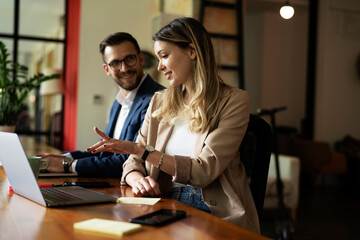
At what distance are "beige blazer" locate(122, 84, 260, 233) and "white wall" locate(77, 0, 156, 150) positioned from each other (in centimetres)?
455

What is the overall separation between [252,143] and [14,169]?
10.9ft

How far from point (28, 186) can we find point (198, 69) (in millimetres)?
788

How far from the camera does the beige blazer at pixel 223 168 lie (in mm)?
1483

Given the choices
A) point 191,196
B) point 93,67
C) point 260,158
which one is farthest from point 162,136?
point 93,67

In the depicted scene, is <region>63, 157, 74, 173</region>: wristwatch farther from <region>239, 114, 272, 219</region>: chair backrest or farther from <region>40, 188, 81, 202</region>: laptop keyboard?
<region>239, 114, 272, 219</region>: chair backrest

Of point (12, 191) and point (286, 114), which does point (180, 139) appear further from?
point (286, 114)

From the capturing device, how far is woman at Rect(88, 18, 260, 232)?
1.49m

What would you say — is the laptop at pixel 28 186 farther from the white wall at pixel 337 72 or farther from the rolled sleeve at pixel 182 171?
the white wall at pixel 337 72

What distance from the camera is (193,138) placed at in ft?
5.44

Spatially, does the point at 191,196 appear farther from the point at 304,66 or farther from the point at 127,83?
the point at 304,66

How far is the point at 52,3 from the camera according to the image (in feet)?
21.2

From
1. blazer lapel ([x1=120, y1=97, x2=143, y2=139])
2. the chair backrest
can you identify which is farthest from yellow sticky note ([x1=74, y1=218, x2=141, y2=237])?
blazer lapel ([x1=120, y1=97, x2=143, y2=139])

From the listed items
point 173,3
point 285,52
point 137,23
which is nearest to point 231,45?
point 173,3

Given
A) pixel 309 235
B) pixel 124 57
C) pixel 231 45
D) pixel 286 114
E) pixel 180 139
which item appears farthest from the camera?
pixel 286 114
